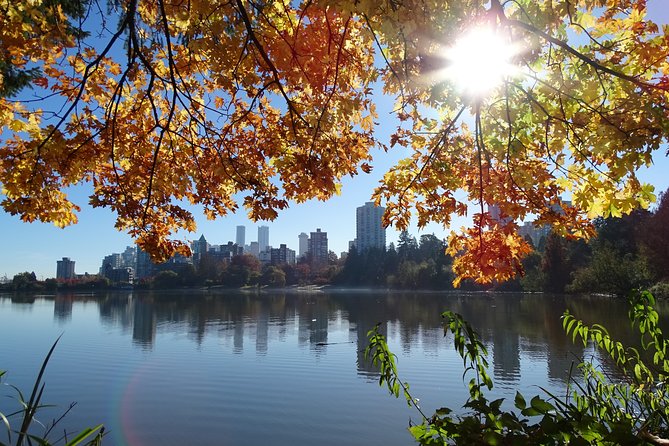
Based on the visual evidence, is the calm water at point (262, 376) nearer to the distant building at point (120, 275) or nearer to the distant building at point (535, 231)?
the distant building at point (535, 231)

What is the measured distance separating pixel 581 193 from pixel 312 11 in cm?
296

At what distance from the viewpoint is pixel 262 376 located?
14.6 metres

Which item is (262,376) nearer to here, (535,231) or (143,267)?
(535,231)

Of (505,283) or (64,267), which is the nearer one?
(505,283)

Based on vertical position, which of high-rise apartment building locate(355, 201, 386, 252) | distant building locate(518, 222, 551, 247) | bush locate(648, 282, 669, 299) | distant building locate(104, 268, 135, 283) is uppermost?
high-rise apartment building locate(355, 201, 386, 252)

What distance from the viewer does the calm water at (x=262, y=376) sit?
999 centimetres

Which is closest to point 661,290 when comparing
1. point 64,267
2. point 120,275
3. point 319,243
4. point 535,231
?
point 535,231

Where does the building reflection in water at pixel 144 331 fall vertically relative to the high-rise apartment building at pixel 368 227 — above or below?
below

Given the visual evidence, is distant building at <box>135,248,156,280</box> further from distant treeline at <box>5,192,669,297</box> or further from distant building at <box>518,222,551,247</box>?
distant building at <box>518,222,551,247</box>

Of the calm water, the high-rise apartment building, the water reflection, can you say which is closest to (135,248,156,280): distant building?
the high-rise apartment building

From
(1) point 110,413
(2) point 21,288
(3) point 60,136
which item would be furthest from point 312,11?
(2) point 21,288

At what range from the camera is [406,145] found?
4961 mm

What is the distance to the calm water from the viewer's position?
9.99 m

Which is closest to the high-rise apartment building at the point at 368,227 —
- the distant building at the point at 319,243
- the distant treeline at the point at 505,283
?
the distant building at the point at 319,243
